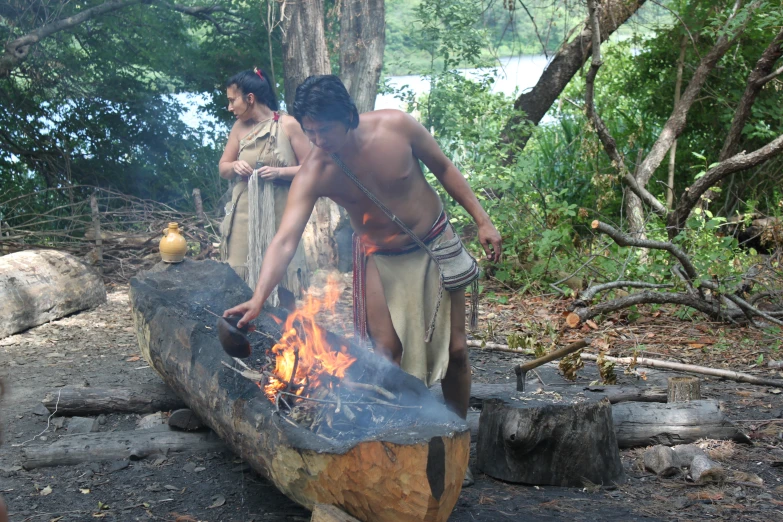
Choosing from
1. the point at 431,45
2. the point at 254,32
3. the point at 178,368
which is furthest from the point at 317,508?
the point at 254,32

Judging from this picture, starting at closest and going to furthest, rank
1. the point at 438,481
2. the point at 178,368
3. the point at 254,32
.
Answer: the point at 438,481
the point at 178,368
the point at 254,32

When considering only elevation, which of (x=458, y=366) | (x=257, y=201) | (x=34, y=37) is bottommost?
(x=458, y=366)

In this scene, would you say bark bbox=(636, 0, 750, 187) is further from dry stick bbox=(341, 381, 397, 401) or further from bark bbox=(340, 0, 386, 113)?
dry stick bbox=(341, 381, 397, 401)

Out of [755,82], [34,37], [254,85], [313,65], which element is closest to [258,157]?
[254,85]

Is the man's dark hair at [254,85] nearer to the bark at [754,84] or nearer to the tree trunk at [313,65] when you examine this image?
the tree trunk at [313,65]

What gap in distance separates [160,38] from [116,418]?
25.4 ft

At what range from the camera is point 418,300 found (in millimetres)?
3723

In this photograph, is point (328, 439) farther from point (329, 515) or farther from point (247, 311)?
point (247, 311)

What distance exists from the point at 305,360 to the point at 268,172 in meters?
1.93

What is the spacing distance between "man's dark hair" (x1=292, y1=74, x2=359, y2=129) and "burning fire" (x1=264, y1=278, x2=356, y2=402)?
106 centimetres

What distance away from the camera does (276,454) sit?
273cm

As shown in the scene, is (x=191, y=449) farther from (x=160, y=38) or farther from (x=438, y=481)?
(x=160, y=38)

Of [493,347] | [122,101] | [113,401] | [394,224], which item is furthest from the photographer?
[122,101]

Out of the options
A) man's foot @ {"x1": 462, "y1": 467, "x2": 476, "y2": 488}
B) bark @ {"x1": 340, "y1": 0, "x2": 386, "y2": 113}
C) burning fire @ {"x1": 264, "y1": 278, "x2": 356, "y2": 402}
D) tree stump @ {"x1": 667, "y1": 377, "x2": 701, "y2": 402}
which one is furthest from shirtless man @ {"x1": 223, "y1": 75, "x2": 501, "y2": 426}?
bark @ {"x1": 340, "y1": 0, "x2": 386, "y2": 113}
